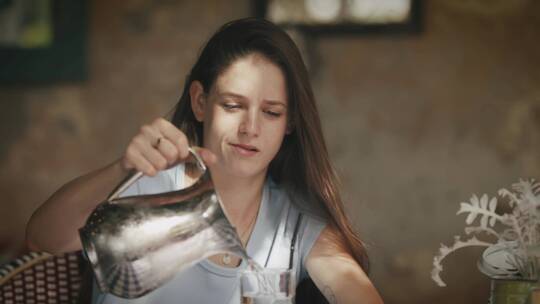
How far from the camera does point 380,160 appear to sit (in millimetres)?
3254

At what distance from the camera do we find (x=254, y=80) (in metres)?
1.48

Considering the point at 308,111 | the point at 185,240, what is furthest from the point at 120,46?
the point at 185,240

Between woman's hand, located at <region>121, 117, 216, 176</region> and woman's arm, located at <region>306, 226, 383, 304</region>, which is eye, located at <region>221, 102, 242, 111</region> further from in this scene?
woman's hand, located at <region>121, 117, 216, 176</region>

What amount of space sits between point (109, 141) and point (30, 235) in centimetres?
204

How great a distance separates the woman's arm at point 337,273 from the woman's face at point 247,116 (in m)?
0.21

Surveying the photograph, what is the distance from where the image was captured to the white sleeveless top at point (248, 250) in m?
1.47

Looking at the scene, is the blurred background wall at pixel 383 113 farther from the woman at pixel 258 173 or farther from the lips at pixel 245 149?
the lips at pixel 245 149

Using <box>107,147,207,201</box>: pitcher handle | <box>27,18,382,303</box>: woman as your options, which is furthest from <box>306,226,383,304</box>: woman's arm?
<box>107,147,207,201</box>: pitcher handle

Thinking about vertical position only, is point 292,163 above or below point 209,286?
above

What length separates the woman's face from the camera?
Answer: 1.41m

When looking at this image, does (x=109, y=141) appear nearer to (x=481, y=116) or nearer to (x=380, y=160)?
(x=380, y=160)

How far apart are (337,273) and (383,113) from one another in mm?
→ 1877

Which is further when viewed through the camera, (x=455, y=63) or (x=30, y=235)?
(x=455, y=63)

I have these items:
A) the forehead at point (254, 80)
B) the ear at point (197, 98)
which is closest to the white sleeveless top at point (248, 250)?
the ear at point (197, 98)
